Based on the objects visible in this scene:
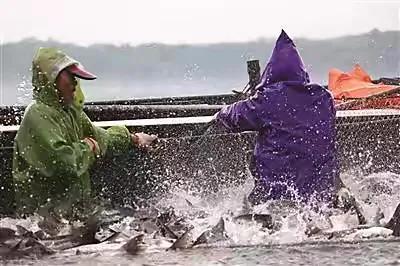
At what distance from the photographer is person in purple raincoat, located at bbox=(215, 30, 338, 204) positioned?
260 inches

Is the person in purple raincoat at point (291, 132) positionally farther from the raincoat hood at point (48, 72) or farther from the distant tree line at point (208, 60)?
the distant tree line at point (208, 60)

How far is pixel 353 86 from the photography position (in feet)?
35.5

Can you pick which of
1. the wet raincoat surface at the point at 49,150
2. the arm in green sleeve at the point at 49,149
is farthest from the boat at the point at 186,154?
the arm in green sleeve at the point at 49,149

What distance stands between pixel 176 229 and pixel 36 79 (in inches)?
65.8

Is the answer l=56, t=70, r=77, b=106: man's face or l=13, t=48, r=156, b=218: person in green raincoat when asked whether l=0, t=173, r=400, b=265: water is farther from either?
l=56, t=70, r=77, b=106: man's face

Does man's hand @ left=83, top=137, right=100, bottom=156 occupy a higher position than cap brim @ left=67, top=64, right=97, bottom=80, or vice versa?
cap brim @ left=67, top=64, right=97, bottom=80

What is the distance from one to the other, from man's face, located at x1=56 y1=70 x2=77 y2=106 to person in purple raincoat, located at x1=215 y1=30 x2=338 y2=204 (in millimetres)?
1264

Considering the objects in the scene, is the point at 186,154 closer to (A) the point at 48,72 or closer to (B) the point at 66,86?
(B) the point at 66,86

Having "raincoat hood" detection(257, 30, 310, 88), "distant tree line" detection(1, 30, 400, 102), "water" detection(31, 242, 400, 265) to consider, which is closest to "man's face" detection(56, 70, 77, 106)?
"raincoat hood" detection(257, 30, 310, 88)

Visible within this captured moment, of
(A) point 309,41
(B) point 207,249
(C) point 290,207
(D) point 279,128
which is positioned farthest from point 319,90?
(A) point 309,41

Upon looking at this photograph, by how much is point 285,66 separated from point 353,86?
4320mm

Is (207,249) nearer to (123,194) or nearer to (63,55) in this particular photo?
(63,55)

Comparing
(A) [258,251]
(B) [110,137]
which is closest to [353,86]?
(B) [110,137]

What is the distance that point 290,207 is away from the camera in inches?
253
